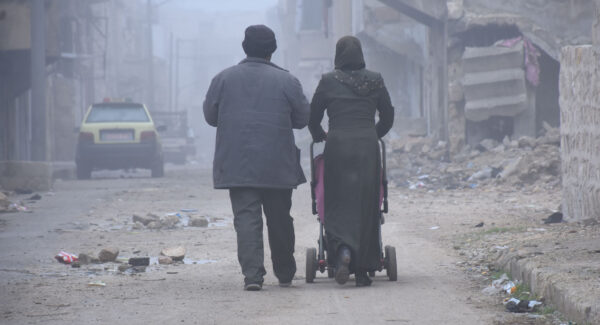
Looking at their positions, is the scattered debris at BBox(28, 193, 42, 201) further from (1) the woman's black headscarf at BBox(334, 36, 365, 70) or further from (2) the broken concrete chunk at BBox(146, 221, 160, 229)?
(1) the woman's black headscarf at BBox(334, 36, 365, 70)

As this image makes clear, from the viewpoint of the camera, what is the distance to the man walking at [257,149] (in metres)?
5.99

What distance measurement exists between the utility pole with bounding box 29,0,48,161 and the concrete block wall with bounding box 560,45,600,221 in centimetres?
1224

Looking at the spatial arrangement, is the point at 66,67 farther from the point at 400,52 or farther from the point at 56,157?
the point at 400,52

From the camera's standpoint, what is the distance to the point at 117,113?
20.5 m

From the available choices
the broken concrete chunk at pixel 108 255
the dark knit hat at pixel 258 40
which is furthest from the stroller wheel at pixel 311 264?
the broken concrete chunk at pixel 108 255

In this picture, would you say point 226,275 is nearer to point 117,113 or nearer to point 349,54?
point 349,54

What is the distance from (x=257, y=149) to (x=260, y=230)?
0.54 meters

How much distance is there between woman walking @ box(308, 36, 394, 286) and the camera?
5980 millimetres

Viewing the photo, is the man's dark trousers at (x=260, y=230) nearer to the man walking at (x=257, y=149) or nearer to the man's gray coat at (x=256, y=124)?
the man walking at (x=257, y=149)

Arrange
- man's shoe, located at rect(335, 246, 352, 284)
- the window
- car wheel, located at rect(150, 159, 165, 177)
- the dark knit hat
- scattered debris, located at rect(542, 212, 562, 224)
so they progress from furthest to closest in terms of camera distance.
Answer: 1. the window
2. car wheel, located at rect(150, 159, 165, 177)
3. scattered debris, located at rect(542, 212, 562, 224)
4. the dark knit hat
5. man's shoe, located at rect(335, 246, 352, 284)

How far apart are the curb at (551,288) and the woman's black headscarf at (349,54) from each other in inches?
66.8

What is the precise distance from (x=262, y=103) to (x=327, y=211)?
2.74 ft

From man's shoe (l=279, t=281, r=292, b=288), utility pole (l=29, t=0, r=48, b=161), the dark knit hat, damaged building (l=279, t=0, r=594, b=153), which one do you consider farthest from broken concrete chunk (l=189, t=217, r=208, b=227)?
damaged building (l=279, t=0, r=594, b=153)

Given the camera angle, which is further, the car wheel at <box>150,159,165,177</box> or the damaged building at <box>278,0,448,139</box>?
the car wheel at <box>150,159,165,177</box>
